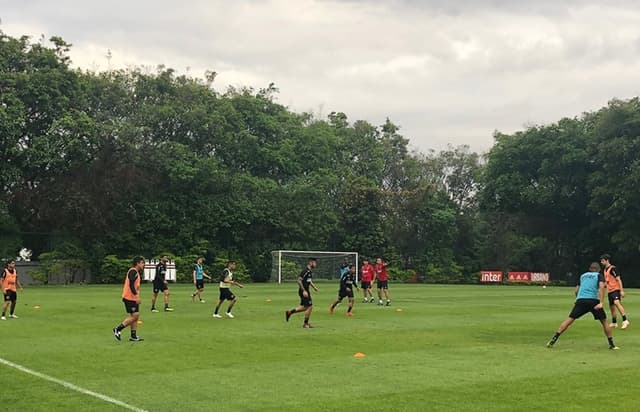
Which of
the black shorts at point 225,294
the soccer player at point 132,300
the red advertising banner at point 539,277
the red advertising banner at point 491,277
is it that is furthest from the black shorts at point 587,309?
the red advertising banner at point 491,277

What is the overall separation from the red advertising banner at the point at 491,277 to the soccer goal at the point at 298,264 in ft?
40.7

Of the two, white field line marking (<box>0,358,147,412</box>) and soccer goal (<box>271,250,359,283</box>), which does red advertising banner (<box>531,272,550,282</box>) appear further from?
white field line marking (<box>0,358,147,412</box>)

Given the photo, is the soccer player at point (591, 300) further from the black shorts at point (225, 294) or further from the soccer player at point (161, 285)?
the soccer player at point (161, 285)

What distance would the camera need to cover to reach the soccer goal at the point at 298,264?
6272cm

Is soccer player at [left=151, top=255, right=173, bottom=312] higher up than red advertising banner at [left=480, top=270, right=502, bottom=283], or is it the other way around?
soccer player at [left=151, top=255, right=173, bottom=312]

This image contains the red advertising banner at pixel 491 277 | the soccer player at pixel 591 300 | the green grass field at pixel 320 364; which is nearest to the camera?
the green grass field at pixel 320 364

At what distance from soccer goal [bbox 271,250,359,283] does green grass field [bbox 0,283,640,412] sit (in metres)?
38.8

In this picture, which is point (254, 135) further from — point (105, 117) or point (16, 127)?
point (16, 127)

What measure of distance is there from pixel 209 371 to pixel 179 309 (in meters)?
15.0

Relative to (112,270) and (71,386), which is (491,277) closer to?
(112,270)

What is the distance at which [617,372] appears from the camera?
1294cm

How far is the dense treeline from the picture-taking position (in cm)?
5297

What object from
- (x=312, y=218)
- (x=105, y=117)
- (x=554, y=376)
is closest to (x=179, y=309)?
(x=554, y=376)

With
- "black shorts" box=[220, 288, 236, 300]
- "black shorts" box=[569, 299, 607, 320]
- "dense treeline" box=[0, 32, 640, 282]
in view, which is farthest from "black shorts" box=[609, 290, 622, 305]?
"dense treeline" box=[0, 32, 640, 282]
